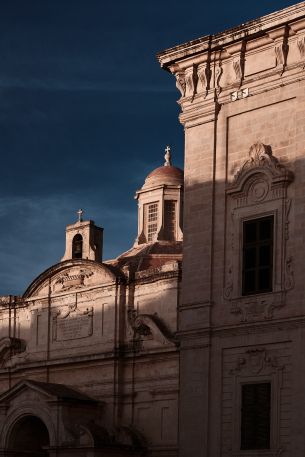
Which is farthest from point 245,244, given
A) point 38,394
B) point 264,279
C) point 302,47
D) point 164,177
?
point 164,177

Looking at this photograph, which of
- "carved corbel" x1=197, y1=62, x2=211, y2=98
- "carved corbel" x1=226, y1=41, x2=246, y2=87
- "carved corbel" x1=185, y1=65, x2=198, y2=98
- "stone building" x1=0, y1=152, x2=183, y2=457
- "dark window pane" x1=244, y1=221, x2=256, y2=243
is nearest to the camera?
"dark window pane" x1=244, y1=221, x2=256, y2=243

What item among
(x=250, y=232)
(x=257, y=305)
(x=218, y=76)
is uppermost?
(x=218, y=76)

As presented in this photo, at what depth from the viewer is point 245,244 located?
27.7 metres

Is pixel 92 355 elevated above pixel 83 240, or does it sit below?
below

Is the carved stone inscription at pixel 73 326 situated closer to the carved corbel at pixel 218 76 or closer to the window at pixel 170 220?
the window at pixel 170 220

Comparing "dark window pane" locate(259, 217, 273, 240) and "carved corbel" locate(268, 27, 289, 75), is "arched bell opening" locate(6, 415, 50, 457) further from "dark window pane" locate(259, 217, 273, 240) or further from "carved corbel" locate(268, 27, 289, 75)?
"carved corbel" locate(268, 27, 289, 75)

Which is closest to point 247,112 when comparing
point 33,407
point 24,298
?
point 33,407

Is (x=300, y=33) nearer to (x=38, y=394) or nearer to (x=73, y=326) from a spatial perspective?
(x=38, y=394)

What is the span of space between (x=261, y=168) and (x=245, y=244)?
177 centimetres

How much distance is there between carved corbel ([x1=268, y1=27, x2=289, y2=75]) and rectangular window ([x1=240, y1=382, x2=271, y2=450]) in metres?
7.16

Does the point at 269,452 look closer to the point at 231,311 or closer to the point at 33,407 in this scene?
the point at 231,311

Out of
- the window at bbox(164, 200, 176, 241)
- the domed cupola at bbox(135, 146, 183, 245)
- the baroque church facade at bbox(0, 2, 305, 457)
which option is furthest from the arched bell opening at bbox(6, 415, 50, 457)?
the window at bbox(164, 200, 176, 241)

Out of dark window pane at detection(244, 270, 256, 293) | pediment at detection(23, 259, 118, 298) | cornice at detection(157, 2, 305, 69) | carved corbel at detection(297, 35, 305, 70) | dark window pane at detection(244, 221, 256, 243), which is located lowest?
dark window pane at detection(244, 270, 256, 293)

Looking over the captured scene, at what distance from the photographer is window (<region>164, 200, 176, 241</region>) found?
151ft
